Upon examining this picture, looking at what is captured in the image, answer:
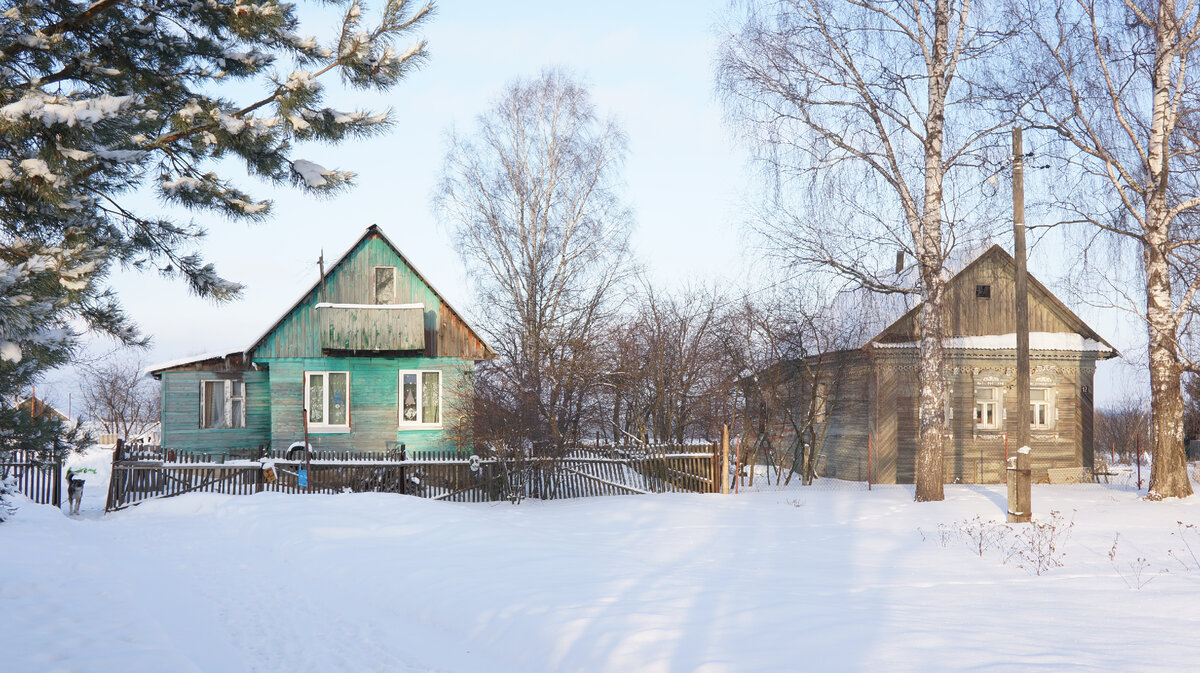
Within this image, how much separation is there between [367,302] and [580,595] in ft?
58.7

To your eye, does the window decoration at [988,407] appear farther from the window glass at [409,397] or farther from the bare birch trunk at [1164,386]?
the window glass at [409,397]

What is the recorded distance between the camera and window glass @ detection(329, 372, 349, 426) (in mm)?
24016

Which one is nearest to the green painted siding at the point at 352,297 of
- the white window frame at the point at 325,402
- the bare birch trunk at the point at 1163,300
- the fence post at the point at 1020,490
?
the white window frame at the point at 325,402

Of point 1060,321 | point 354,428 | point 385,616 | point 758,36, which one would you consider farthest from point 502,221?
point 385,616

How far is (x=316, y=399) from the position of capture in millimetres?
24016

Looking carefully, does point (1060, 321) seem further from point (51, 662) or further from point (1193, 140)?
point (51, 662)

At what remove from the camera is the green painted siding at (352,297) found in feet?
78.7

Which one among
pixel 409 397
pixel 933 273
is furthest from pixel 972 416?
pixel 409 397

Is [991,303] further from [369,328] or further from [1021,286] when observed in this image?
[369,328]

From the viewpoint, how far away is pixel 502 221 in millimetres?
26703

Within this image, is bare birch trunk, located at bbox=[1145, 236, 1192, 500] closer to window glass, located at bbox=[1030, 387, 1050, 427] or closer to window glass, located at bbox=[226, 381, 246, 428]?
window glass, located at bbox=[1030, 387, 1050, 427]

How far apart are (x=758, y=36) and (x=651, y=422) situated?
1588 centimetres

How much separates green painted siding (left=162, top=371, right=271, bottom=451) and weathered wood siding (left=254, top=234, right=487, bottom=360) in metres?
1.73

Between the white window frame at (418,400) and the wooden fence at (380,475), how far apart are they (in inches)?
204
